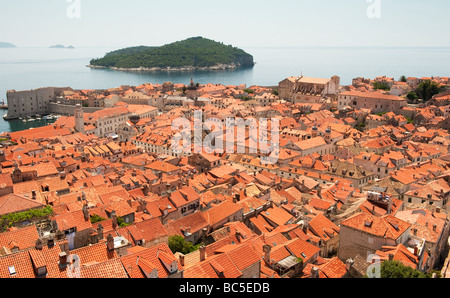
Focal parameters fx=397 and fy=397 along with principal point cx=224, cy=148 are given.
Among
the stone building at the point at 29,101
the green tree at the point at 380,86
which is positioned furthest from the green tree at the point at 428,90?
the stone building at the point at 29,101

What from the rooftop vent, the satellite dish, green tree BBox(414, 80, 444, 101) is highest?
green tree BBox(414, 80, 444, 101)

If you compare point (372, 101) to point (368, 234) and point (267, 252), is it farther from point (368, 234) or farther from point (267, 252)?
point (267, 252)

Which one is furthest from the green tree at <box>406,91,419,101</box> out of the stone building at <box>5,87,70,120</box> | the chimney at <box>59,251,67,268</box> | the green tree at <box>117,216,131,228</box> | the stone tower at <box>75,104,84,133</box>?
the stone building at <box>5,87,70,120</box>

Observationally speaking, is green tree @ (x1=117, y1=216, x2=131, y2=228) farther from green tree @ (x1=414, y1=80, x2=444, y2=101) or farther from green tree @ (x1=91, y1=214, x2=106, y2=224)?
green tree @ (x1=414, y1=80, x2=444, y2=101)

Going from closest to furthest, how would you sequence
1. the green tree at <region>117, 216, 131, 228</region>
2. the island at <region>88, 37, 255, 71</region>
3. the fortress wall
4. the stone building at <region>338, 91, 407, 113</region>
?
the green tree at <region>117, 216, 131, 228</region>
the stone building at <region>338, 91, 407, 113</region>
the fortress wall
the island at <region>88, 37, 255, 71</region>

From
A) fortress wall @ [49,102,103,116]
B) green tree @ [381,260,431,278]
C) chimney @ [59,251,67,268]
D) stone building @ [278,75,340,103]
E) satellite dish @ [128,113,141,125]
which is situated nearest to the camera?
chimney @ [59,251,67,268]

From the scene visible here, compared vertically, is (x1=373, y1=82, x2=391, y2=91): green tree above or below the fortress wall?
above

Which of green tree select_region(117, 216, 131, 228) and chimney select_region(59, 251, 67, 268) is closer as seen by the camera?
chimney select_region(59, 251, 67, 268)

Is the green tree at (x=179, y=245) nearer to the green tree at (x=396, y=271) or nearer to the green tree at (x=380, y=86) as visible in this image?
the green tree at (x=396, y=271)
